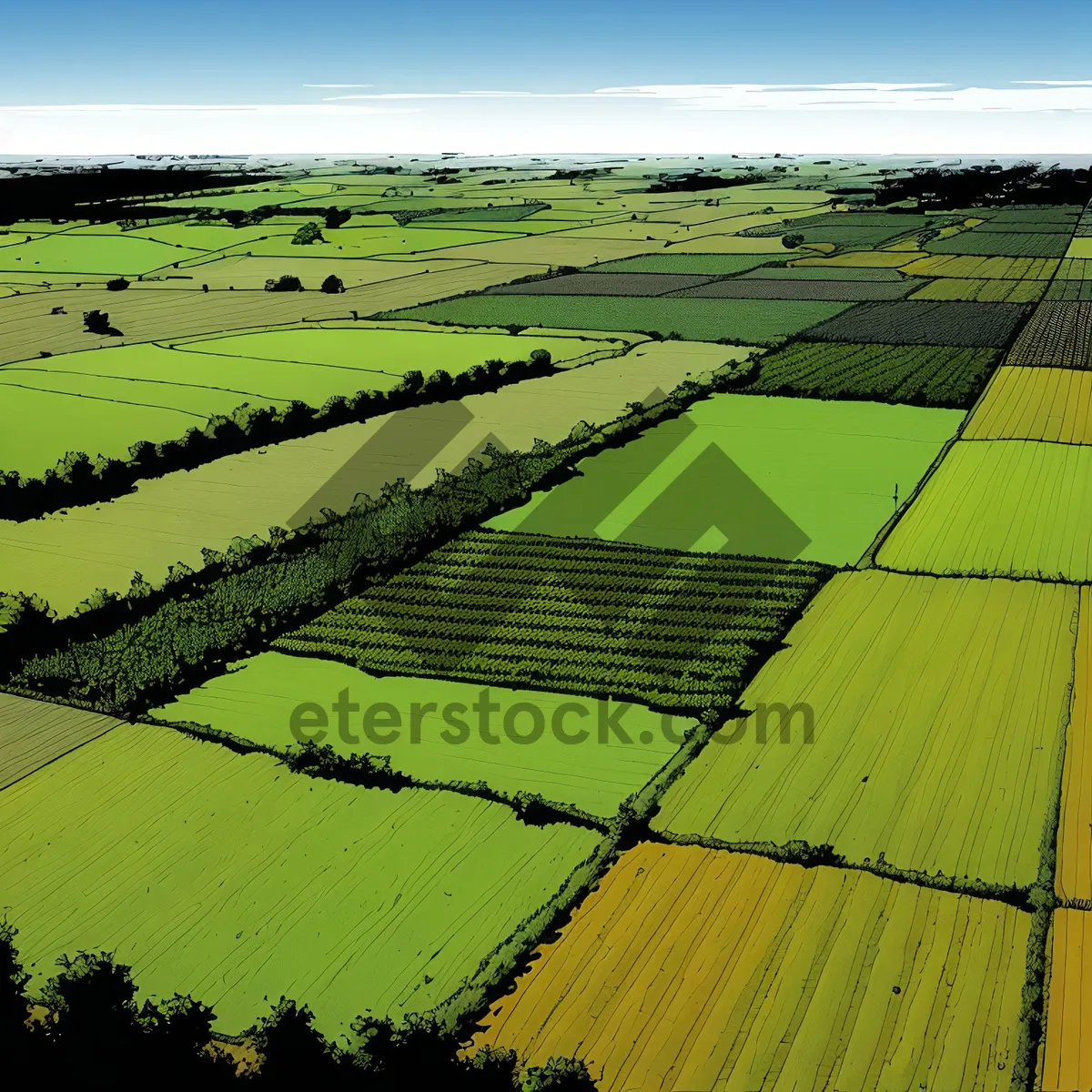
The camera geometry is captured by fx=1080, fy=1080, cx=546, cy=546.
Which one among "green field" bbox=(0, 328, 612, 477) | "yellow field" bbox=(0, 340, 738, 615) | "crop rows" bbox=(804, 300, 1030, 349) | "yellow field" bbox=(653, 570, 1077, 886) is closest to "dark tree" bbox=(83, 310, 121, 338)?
"green field" bbox=(0, 328, 612, 477)

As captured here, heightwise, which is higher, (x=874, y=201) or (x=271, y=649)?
(x=874, y=201)

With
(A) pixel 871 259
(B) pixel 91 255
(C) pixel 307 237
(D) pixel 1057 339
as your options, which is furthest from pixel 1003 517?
(B) pixel 91 255

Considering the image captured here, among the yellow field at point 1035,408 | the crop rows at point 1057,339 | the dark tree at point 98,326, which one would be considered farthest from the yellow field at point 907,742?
the dark tree at point 98,326

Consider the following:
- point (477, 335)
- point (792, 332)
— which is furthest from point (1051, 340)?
point (477, 335)

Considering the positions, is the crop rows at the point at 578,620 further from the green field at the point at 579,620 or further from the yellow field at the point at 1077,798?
the yellow field at the point at 1077,798

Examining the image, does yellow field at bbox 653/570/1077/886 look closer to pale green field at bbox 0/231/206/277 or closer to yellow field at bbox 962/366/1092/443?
yellow field at bbox 962/366/1092/443

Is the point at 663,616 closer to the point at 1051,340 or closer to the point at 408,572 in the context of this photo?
the point at 408,572

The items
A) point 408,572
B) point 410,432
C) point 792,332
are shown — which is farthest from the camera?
point 792,332
